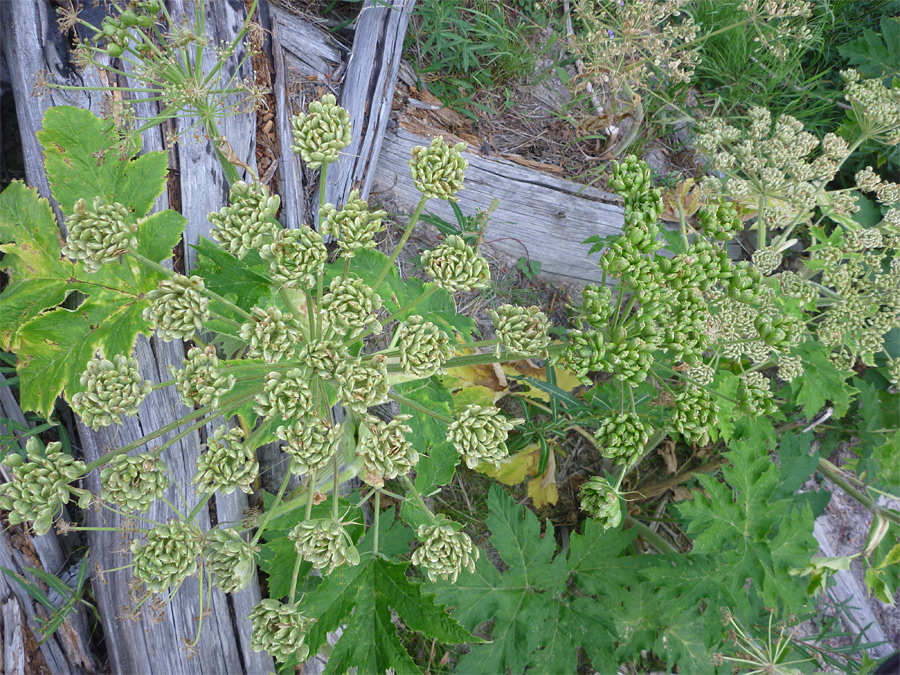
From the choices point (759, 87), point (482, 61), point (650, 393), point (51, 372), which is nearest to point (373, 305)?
point (51, 372)

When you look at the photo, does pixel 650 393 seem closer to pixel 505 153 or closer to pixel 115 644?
pixel 505 153

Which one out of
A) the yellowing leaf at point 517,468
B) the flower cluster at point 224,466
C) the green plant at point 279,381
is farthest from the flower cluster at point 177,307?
the yellowing leaf at point 517,468

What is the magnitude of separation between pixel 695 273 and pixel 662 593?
85.6 inches

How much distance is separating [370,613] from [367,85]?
11.5 ft

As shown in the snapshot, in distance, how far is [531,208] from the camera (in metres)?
4.86

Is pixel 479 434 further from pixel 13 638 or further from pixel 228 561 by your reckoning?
pixel 13 638

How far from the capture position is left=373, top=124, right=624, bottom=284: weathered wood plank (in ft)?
15.4

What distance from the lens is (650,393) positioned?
3.81 m

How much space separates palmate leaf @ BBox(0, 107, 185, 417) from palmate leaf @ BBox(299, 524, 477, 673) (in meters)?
1.67

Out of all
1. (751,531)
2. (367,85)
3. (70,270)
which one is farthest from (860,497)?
(70,270)

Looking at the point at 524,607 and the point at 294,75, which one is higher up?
the point at 294,75

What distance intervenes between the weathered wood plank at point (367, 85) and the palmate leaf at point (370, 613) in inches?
99.9

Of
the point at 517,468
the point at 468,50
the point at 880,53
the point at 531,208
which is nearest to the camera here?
the point at 517,468

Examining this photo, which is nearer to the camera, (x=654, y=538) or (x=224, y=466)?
(x=224, y=466)
